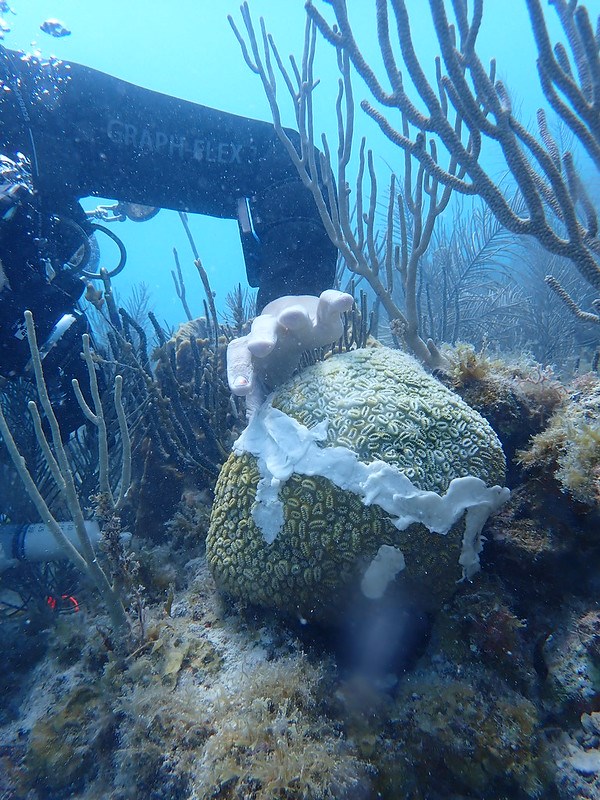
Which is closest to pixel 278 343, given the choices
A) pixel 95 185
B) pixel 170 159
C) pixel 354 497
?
pixel 354 497

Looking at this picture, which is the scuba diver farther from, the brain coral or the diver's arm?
the brain coral

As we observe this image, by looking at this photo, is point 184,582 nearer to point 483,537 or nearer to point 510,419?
point 483,537

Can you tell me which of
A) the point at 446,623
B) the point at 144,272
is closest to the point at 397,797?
the point at 446,623

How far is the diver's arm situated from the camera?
13.1 ft

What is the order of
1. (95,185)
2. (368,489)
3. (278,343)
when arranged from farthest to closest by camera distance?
(95,185) → (278,343) → (368,489)

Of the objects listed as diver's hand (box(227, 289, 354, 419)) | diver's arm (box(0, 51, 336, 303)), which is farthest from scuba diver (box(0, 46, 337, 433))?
diver's hand (box(227, 289, 354, 419))

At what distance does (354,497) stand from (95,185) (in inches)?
163

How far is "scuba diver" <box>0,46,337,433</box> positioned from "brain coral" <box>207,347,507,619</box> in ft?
7.12

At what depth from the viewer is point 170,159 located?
4.45 meters

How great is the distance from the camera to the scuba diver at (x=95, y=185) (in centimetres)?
362

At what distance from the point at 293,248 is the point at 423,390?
254 cm

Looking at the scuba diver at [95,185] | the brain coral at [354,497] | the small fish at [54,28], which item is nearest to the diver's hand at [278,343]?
the brain coral at [354,497]

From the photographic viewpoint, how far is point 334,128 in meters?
72.2

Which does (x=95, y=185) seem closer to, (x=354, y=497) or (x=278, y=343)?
(x=278, y=343)
